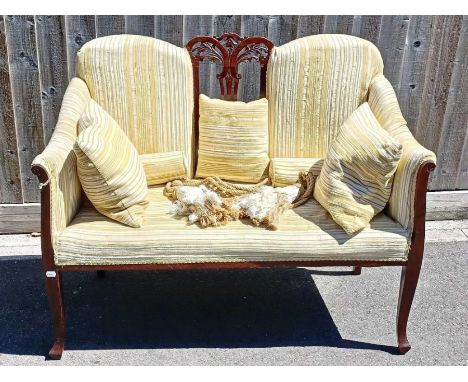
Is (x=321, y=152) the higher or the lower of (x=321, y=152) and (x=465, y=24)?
the lower

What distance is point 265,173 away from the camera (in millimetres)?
2895

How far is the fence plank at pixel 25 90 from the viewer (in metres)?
2.99

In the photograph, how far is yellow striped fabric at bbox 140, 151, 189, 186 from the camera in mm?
2793

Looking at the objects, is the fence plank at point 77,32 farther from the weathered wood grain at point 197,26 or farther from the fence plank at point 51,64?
the weathered wood grain at point 197,26

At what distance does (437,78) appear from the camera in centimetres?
329

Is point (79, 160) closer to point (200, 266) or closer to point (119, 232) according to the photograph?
point (119, 232)

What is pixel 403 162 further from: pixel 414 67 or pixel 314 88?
pixel 414 67

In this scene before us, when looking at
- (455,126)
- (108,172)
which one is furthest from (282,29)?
(108,172)

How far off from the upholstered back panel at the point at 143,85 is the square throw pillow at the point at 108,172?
288mm

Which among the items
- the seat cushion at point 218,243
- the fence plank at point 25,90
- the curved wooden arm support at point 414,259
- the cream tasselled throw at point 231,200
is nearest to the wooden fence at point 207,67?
the fence plank at point 25,90

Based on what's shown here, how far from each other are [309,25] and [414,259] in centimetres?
139

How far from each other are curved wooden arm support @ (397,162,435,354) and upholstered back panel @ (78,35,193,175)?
3.81 feet

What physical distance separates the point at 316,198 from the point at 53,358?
1310mm

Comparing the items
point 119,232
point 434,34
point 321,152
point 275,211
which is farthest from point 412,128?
point 119,232
